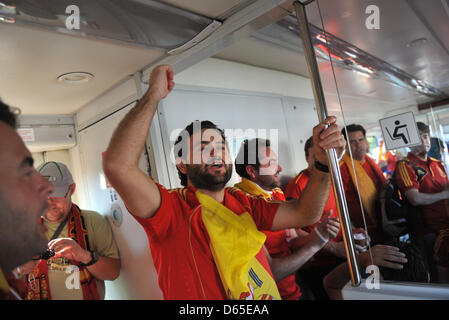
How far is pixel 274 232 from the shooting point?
1.77 m

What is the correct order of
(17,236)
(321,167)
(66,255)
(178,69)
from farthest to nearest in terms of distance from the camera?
(178,69) → (66,255) → (321,167) → (17,236)

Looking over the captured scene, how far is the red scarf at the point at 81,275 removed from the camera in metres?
1.33

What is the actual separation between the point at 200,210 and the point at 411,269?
30.2 inches

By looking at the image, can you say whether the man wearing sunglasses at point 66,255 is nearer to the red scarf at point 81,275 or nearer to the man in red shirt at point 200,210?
the red scarf at point 81,275

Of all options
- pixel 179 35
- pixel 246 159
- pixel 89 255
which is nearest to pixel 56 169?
pixel 89 255

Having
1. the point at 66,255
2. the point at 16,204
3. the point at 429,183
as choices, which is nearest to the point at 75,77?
the point at 66,255

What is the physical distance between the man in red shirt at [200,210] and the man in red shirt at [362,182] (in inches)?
Result: 5.6

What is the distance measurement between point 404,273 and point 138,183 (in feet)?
3.14

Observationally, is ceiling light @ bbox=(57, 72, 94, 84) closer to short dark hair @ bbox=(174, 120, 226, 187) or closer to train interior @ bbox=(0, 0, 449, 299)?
train interior @ bbox=(0, 0, 449, 299)

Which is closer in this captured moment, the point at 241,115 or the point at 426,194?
the point at 426,194

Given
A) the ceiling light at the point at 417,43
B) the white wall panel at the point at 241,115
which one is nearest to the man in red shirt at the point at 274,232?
the white wall panel at the point at 241,115

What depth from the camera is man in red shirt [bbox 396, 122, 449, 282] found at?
1.05 m

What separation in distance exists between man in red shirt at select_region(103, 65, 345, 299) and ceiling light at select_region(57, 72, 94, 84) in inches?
27.1

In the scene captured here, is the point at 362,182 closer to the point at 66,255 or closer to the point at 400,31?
the point at 400,31
